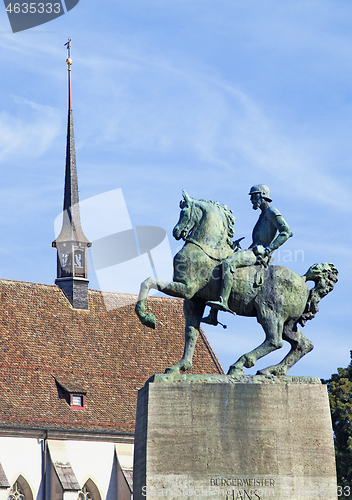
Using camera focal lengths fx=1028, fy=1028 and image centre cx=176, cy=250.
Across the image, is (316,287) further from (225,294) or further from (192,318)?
(192,318)

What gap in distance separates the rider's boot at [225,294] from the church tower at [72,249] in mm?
34331

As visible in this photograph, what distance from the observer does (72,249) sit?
50688 mm

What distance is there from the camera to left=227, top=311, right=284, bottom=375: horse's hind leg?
14492 millimetres

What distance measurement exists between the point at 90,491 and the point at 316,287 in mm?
29706

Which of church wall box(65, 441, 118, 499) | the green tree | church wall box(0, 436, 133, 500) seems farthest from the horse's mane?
church wall box(65, 441, 118, 499)

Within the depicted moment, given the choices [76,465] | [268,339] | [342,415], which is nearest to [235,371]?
[268,339]

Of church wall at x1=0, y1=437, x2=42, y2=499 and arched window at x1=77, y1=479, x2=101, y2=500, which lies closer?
church wall at x1=0, y1=437, x2=42, y2=499

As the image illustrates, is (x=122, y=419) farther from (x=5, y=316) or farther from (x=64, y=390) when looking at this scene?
(x=5, y=316)

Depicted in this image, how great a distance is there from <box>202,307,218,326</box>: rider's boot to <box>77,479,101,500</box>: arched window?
1138 inches

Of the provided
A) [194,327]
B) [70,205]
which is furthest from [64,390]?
[194,327]

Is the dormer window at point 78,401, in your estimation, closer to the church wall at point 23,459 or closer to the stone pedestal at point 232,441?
the church wall at point 23,459

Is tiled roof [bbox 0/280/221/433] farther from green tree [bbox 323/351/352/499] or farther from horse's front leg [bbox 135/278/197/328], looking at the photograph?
horse's front leg [bbox 135/278/197/328]

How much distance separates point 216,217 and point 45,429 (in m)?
29.0

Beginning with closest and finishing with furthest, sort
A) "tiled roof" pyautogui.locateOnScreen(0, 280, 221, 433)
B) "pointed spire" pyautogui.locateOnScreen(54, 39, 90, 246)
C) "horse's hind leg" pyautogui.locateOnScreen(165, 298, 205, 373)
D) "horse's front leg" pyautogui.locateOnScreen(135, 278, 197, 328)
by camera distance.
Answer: "horse's front leg" pyautogui.locateOnScreen(135, 278, 197, 328) < "horse's hind leg" pyautogui.locateOnScreen(165, 298, 205, 373) < "tiled roof" pyautogui.locateOnScreen(0, 280, 221, 433) < "pointed spire" pyautogui.locateOnScreen(54, 39, 90, 246)
